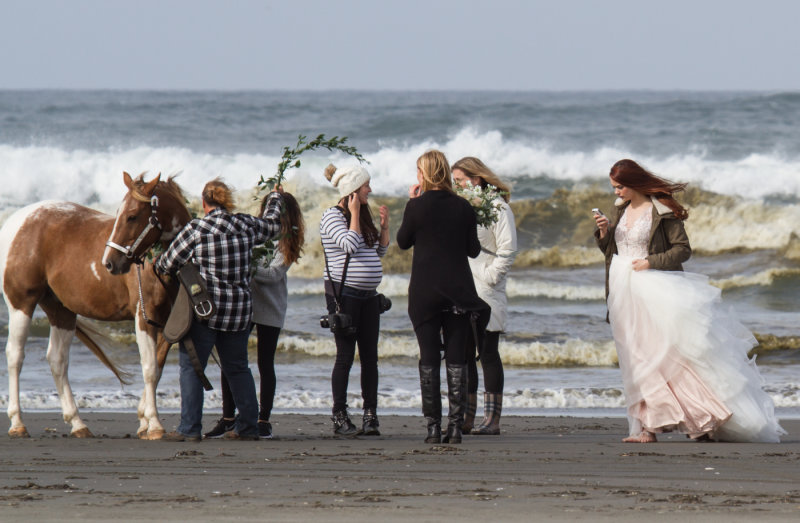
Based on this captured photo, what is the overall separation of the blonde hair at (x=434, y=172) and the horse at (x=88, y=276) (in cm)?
146

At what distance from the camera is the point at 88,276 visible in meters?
6.96

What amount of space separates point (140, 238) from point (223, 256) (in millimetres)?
533

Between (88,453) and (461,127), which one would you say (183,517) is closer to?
(88,453)

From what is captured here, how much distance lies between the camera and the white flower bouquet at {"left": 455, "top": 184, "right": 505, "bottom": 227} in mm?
6715

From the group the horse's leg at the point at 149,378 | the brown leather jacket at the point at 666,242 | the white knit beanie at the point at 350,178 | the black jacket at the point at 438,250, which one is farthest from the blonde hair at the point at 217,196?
the brown leather jacket at the point at 666,242

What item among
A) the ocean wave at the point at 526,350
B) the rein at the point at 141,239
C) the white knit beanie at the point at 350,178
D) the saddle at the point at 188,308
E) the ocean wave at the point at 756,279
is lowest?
the ocean wave at the point at 526,350

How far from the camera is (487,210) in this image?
264 inches

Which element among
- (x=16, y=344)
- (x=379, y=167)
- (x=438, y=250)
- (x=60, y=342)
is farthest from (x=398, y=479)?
(x=379, y=167)

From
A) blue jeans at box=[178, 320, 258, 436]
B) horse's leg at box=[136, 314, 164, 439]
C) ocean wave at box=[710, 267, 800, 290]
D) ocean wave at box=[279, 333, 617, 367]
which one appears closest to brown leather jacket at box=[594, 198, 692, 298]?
blue jeans at box=[178, 320, 258, 436]

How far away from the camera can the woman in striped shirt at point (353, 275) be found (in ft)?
21.9

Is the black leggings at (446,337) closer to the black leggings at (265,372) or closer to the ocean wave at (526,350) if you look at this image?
the black leggings at (265,372)

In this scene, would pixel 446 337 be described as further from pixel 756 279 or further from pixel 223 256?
pixel 756 279

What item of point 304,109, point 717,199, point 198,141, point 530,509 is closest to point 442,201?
point 530,509

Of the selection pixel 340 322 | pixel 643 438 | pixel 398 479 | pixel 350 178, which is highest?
pixel 350 178
